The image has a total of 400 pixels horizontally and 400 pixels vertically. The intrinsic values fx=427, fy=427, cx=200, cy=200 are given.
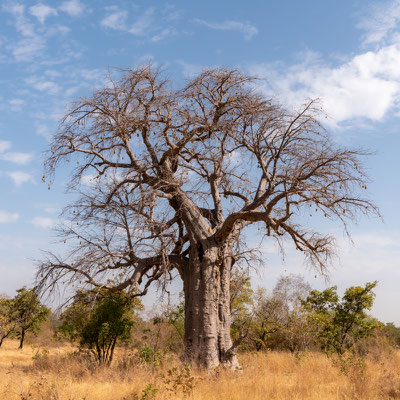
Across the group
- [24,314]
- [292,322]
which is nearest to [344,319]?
[292,322]

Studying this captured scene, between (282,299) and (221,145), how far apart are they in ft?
47.3

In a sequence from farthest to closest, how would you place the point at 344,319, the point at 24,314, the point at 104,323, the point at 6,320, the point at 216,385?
1. the point at 24,314
2. the point at 6,320
3. the point at 344,319
4. the point at 104,323
5. the point at 216,385

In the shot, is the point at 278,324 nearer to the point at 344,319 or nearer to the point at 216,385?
the point at 344,319

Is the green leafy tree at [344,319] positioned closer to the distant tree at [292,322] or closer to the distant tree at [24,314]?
the distant tree at [292,322]

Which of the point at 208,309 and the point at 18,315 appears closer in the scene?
the point at 208,309

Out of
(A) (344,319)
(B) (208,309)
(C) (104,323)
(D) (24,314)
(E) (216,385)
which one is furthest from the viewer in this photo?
(D) (24,314)

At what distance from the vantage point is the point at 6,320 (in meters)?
24.5

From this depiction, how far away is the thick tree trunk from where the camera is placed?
30.2 ft

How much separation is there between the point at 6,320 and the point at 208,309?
19.4 meters

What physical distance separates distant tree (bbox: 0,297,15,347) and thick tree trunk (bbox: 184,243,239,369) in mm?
18680

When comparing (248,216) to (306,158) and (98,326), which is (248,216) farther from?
(98,326)

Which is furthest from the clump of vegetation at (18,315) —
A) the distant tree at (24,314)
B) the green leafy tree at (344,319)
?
the green leafy tree at (344,319)

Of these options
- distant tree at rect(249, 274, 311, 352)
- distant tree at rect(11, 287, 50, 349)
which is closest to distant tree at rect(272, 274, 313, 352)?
distant tree at rect(249, 274, 311, 352)

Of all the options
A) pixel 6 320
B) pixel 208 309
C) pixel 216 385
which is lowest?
pixel 216 385
